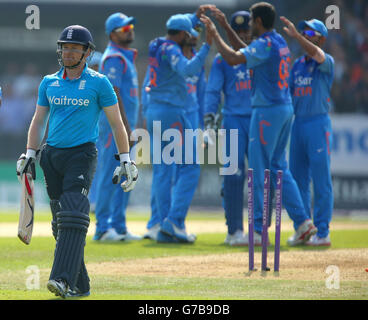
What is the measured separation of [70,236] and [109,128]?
466cm

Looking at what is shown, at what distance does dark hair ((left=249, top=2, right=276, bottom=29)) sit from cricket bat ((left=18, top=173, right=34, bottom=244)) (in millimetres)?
4186

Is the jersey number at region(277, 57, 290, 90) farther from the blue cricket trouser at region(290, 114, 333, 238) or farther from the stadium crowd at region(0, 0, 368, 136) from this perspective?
the stadium crowd at region(0, 0, 368, 136)

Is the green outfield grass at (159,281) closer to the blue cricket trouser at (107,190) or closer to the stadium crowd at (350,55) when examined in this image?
the blue cricket trouser at (107,190)

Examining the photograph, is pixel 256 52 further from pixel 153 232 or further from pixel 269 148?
pixel 153 232

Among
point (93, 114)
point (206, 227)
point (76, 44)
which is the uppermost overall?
point (76, 44)

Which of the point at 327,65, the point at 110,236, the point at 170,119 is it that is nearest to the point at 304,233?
the point at 327,65

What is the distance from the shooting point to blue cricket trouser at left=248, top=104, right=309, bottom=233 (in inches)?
411

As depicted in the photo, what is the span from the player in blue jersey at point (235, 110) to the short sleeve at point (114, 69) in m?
1.09

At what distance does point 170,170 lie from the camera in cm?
1132

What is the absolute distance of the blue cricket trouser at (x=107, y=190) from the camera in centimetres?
1125

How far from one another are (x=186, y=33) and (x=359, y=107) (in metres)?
8.62

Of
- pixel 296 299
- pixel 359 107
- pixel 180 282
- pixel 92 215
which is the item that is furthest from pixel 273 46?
pixel 359 107

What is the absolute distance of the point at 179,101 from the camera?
11.3 meters

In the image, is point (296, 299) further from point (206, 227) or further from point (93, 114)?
point (206, 227)
